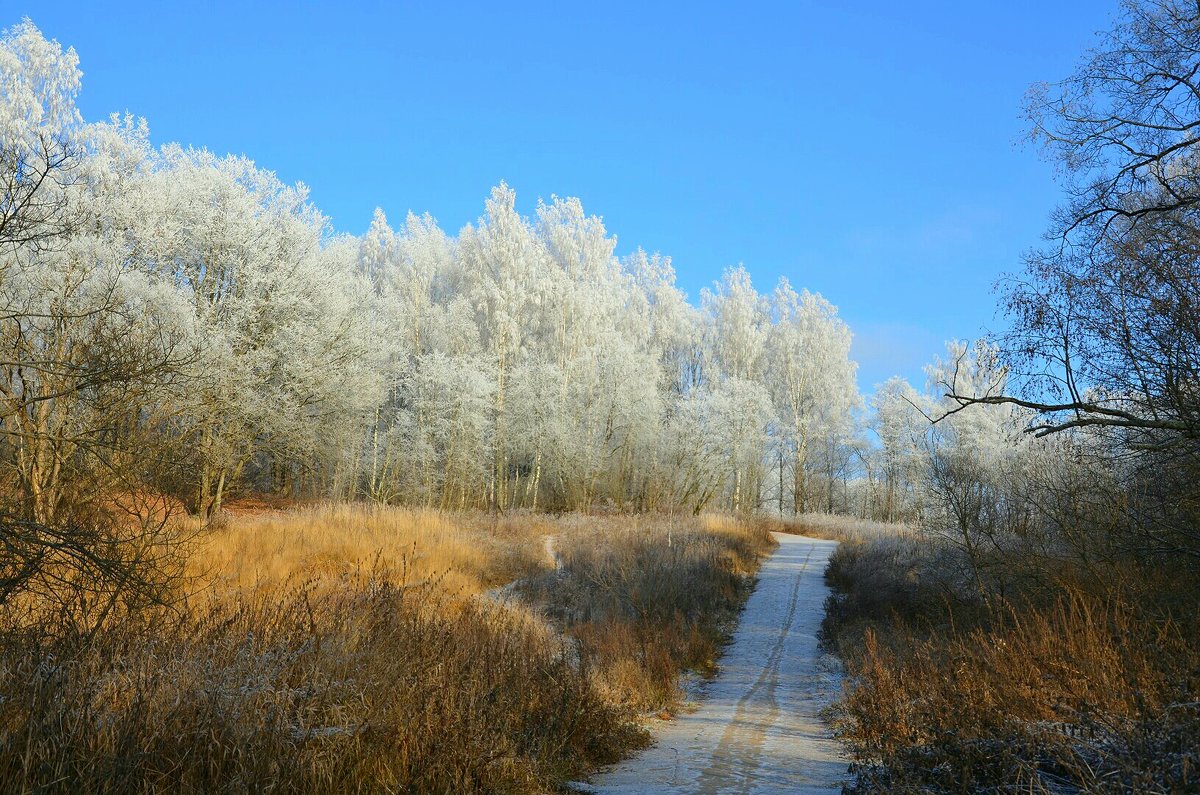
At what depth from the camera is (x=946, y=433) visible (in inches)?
2136

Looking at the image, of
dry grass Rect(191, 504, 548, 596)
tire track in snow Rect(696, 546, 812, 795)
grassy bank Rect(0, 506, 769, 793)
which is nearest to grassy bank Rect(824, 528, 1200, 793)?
tire track in snow Rect(696, 546, 812, 795)

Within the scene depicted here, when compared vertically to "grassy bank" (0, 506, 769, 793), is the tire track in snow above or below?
below

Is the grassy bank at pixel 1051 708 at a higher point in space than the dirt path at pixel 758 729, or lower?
higher

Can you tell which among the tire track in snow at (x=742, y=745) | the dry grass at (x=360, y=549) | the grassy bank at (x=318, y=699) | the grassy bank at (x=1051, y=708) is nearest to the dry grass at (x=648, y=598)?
the grassy bank at (x=318, y=699)

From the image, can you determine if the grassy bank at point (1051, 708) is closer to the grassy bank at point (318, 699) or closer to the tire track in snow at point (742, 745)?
the tire track in snow at point (742, 745)

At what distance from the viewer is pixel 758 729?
25.3 ft

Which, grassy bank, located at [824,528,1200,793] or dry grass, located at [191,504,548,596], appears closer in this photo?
grassy bank, located at [824,528,1200,793]

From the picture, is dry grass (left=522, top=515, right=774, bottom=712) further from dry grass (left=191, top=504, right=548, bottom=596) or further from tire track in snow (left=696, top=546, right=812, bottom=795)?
dry grass (left=191, top=504, right=548, bottom=596)

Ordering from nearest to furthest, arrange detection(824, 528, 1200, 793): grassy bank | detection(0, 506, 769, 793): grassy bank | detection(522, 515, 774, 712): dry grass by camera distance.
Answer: detection(824, 528, 1200, 793): grassy bank
detection(0, 506, 769, 793): grassy bank
detection(522, 515, 774, 712): dry grass

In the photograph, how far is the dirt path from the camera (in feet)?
18.3

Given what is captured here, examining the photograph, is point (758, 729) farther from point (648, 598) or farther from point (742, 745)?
point (648, 598)

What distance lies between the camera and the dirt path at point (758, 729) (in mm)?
5582

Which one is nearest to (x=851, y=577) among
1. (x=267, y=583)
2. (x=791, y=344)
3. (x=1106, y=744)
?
(x=267, y=583)

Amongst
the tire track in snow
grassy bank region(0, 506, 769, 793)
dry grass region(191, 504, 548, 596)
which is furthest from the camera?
dry grass region(191, 504, 548, 596)
